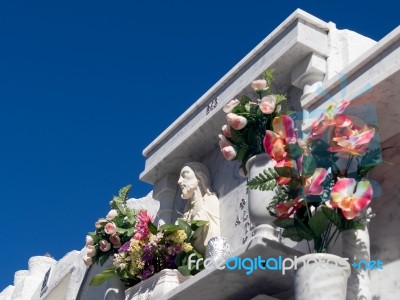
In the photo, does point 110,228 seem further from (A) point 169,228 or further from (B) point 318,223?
(B) point 318,223

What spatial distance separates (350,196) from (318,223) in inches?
8.4

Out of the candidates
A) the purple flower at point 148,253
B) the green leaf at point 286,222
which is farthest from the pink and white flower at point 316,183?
the purple flower at point 148,253

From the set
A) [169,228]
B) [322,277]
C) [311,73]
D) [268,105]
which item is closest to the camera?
[322,277]

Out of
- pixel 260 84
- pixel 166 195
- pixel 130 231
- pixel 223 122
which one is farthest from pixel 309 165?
pixel 166 195

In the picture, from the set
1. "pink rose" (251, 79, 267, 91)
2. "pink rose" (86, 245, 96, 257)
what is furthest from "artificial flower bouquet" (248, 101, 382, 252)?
"pink rose" (86, 245, 96, 257)

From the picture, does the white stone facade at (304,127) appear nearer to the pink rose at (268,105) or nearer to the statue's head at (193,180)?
the statue's head at (193,180)

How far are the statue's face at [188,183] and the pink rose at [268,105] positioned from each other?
1479 mm

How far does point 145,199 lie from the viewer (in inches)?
325

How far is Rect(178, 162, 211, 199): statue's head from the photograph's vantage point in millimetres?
5621

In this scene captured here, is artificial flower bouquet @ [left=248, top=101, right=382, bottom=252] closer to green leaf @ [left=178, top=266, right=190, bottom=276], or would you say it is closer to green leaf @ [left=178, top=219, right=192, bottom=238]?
green leaf @ [left=178, top=266, right=190, bottom=276]

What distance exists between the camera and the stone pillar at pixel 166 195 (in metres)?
6.20

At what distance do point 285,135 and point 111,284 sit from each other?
8.33ft

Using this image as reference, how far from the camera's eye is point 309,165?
11.9 feet

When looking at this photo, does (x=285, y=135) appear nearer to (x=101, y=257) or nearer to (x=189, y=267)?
(x=189, y=267)
